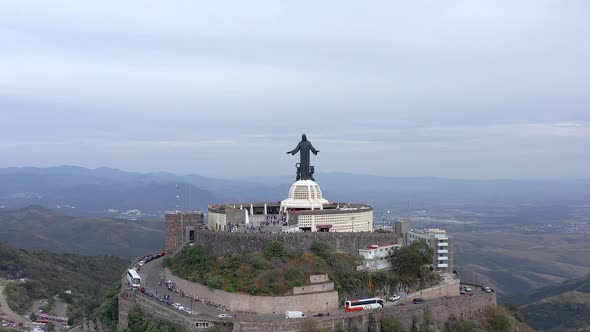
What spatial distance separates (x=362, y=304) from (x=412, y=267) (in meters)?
9.65

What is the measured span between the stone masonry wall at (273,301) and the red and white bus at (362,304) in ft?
5.01

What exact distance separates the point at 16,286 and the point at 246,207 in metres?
48.4

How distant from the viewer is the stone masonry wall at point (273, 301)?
156 feet

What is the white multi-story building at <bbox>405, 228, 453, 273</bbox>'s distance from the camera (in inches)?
2505

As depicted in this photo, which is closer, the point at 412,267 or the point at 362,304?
the point at 362,304

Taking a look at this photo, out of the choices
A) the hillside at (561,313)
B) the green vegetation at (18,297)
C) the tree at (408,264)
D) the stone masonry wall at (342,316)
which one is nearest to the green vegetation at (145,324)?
the stone masonry wall at (342,316)

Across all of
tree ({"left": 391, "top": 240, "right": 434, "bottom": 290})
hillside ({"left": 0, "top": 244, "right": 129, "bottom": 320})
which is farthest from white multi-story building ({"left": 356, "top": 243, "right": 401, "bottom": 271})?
hillside ({"left": 0, "top": 244, "right": 129, "bottom": 320})

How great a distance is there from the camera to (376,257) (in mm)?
57219

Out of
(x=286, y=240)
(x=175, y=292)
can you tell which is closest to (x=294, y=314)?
(x=286, y=240)

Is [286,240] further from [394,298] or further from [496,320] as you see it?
[496,320]

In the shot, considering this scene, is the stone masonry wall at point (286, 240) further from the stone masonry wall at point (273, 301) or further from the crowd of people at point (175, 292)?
the stone masonry wall at point (273, 301)

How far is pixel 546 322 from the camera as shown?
94.2 m

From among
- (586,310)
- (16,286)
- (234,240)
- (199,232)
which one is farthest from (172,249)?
(586,310)

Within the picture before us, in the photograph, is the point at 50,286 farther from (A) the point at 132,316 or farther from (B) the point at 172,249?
(A) the point at 132,316
